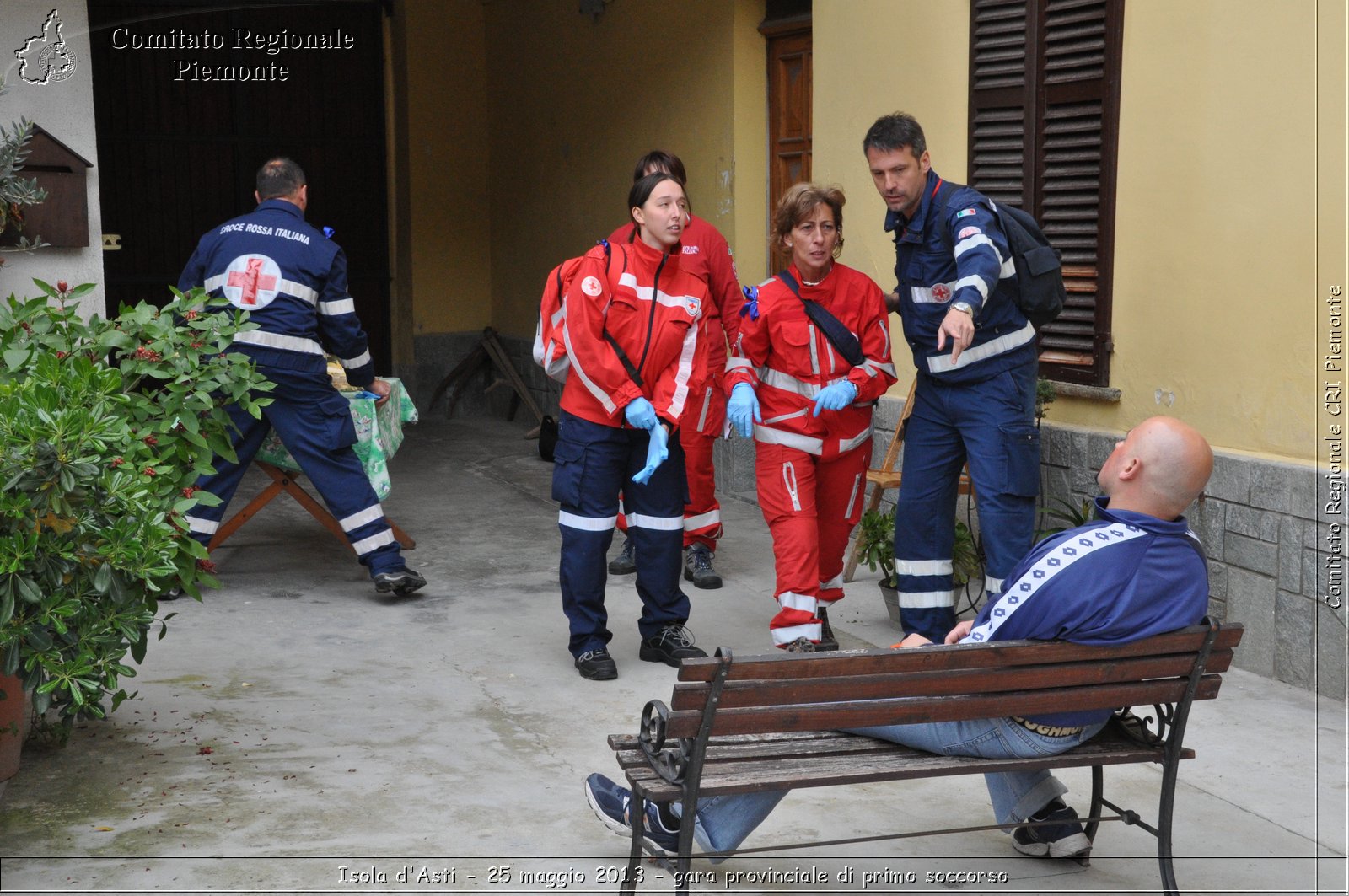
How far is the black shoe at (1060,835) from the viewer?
3.41 metres

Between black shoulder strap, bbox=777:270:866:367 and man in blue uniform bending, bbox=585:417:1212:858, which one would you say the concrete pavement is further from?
black shoulder strap, bbox=777:270:866:367

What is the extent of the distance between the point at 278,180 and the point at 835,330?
8.46ft

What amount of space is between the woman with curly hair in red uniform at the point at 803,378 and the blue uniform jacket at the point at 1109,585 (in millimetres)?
1877

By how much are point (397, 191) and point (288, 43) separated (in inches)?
55.3

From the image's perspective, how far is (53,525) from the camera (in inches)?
136

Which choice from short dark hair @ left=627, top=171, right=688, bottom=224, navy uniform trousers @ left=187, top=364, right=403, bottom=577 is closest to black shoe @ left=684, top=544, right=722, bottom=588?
navy uniform trousers @ left=187, top=364, right=403, bottom=577

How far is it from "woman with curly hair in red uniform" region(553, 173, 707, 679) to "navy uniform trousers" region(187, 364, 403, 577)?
1.26m

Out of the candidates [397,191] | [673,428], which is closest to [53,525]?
[673,428]

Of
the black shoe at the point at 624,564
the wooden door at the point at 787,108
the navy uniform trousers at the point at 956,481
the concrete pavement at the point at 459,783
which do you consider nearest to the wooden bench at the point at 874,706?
the concrete pavement at the point at 459,783

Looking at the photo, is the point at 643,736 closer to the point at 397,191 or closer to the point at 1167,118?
the point at 1167,118

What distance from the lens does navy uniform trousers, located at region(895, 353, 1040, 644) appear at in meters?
4.73

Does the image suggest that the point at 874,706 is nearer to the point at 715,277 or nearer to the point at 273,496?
the point at 715,277

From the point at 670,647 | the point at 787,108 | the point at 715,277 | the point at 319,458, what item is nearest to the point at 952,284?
the point at 670,647

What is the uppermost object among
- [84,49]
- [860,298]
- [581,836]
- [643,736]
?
[84,49]
